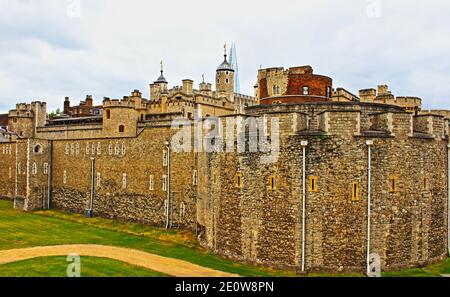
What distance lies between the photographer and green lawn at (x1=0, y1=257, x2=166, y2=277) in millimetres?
21156

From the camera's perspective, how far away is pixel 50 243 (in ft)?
99.3

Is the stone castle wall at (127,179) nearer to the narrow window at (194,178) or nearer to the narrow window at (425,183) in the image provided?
the narrow window at (194,178)

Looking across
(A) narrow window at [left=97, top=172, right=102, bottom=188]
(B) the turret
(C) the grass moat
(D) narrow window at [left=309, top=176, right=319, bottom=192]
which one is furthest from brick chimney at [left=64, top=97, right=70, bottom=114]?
(D) narrow window at [left=309, top=176, right=319, bottom=192]

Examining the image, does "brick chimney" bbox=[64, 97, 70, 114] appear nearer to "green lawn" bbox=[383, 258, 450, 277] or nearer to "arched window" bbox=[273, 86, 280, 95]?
"arched window" bbox=[273, 86, 280, 95]

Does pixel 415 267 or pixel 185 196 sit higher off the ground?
pixel 185 196

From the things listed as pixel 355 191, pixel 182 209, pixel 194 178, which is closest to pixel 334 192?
pixel 355 191

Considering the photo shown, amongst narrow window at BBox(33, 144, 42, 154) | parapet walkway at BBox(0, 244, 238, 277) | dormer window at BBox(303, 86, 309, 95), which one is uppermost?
dormer window at BBox(303, 86, 309, 95)

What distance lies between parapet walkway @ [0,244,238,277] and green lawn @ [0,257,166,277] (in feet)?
2.75

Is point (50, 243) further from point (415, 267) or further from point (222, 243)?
point (415, 267)

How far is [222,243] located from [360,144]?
A: 31.9 feet

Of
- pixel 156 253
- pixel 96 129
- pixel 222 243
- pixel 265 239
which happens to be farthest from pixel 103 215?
pixel 265 239

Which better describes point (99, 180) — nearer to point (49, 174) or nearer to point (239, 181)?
point (49, 174)

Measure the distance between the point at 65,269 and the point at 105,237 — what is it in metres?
11.2
